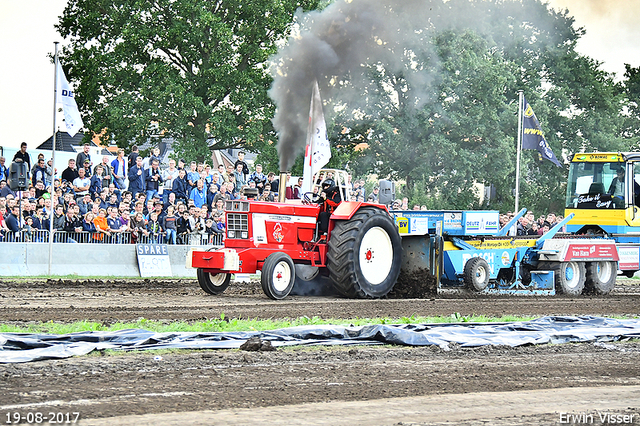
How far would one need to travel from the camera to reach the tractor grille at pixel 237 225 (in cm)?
1440

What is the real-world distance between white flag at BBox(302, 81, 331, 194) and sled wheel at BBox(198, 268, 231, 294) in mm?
2494

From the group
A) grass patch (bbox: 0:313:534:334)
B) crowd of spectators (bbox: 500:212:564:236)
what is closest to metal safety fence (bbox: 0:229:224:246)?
crowd of spectators (bbox: 500:212:564:236)

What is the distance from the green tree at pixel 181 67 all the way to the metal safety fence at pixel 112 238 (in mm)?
15194

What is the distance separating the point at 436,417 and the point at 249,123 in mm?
31840

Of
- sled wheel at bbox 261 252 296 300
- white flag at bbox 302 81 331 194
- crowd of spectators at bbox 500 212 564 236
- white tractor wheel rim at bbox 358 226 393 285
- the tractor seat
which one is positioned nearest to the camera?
sled wheel at bbox 261 252 296 300

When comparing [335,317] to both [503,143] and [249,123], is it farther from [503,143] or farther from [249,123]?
[503,143]

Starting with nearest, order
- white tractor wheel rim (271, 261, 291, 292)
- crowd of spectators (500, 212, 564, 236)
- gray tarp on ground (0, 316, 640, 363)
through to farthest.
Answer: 1. gray tarp on ground (0, 316, 640, 363)
2. white tractor wheel rim (271, 261, 291, 292)
3. crowd of spectators (500, 212, 564, 236)

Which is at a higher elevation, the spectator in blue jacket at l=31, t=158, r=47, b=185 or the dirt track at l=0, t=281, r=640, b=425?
the spectator in blue jacket at l=31, t=158, r=47, b=185

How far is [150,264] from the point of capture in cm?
1980

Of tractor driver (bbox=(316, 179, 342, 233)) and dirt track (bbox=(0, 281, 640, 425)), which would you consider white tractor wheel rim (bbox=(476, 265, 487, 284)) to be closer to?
tractor driver (bbox=(316, 179, 342, 233))

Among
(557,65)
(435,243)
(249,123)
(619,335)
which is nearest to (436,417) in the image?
(619,335)

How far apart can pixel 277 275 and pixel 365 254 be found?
170cm

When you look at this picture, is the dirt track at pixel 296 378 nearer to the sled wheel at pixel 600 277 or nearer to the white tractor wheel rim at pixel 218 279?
the white tractor wheel rim at pixel 218 279

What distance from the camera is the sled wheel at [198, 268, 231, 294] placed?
580 inches
